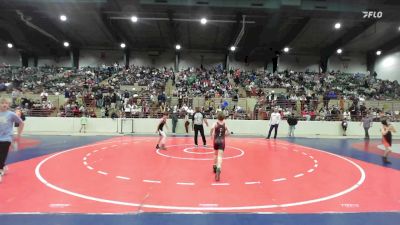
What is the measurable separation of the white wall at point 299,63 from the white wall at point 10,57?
34.8 m

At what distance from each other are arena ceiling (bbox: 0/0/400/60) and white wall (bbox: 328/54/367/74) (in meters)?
1.15

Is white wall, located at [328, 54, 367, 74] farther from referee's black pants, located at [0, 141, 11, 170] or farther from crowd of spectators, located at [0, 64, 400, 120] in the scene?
referee's black pants, located at [0, 141, 11, 170]

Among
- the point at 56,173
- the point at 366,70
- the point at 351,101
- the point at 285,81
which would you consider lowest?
the point at 56,173

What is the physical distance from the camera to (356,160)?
11.8 m

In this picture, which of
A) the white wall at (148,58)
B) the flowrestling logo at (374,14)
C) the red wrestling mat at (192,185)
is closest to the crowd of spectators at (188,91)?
the white wall at (148,58)

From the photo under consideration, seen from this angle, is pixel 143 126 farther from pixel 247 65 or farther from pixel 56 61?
pixel 56 61

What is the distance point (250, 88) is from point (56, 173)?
23.5 meters

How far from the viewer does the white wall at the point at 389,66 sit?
38362 mm

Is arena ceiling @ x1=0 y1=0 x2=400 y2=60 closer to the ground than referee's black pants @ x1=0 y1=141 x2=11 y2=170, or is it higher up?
higher up

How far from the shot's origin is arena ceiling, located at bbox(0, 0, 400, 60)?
22266 mm

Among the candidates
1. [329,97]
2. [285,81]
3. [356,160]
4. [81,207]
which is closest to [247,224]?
[81,207]

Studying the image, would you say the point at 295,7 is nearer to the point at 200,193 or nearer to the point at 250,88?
the point at 250,88

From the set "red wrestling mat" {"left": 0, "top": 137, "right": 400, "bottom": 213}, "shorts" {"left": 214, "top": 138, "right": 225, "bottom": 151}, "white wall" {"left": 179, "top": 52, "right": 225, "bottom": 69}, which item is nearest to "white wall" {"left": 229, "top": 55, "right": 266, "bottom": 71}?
"white wall" {"left": 179, "top": 52, "right": 225, "bottom": 69}

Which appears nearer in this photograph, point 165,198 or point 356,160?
point 165,198
